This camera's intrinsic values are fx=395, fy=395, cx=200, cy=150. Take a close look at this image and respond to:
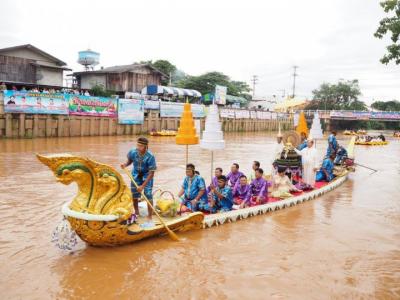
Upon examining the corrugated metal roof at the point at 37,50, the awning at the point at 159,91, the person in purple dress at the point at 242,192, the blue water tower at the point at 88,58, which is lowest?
the person in purple dress at the point at 242,192

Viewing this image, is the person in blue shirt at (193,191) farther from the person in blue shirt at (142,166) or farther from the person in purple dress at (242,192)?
the person in purple dress at (242,192)

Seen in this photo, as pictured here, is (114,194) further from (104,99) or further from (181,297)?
(104,99)

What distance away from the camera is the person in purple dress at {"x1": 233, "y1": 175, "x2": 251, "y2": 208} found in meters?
8.83

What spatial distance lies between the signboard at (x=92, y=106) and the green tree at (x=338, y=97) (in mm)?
46108

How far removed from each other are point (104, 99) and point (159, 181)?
16351 millimetres

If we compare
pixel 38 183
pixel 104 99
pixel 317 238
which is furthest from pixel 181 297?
pixel 104 99

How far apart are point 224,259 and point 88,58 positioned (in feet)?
112

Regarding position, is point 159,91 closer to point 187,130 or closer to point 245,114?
point 245,114

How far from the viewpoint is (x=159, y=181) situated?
1297 cm

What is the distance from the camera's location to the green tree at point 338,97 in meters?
64.6

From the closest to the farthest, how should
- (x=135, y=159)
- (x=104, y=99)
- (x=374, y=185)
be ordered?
1. (x=135, y=159)
2. (x=374, y=185)
3. (x=104, y=99)

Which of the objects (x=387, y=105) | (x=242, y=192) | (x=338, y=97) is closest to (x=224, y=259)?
(x=242, y=192)

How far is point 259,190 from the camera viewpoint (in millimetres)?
9133

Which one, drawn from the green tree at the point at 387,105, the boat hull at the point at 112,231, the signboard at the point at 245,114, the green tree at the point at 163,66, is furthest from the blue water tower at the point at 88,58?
the green tree at the point at 387,105
